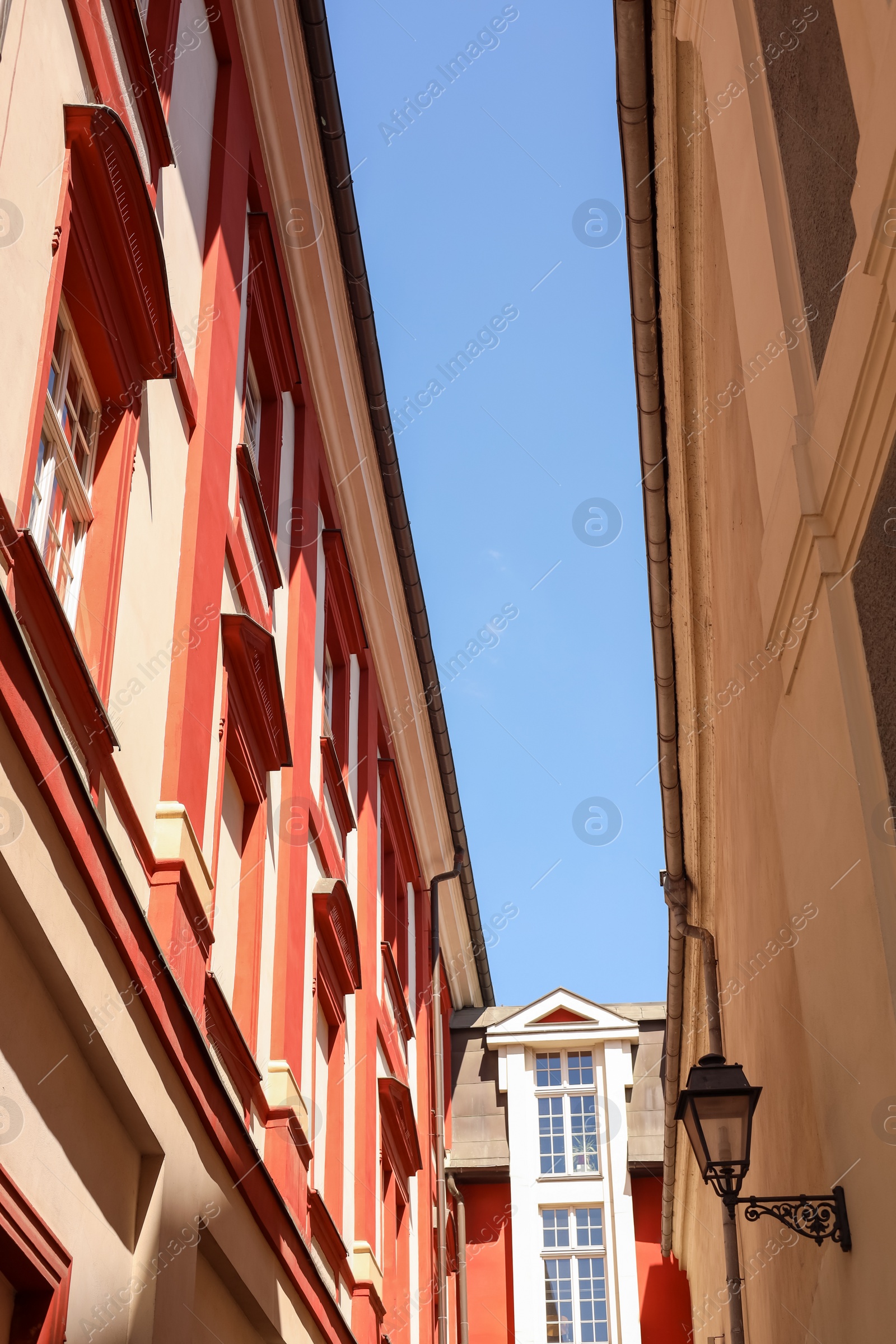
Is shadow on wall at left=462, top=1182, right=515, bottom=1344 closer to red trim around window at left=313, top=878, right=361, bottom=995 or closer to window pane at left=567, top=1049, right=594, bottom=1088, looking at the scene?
window pane at left=567, top=1049, right=594, bottom=1088

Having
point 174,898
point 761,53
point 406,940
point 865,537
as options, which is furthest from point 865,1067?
point 406,940

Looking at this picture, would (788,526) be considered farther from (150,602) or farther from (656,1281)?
(656,1281)

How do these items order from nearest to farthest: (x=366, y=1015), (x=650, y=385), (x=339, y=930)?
(x=650, y=385) < (x=339, y=930) < (x=366, y=1015)

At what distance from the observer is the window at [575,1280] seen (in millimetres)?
20156

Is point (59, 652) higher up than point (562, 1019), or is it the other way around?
point (562, 1019)

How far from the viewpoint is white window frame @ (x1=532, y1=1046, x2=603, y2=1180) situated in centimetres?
2134

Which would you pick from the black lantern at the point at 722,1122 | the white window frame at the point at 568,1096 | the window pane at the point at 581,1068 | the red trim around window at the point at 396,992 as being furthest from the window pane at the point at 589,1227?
the black lantern at the point at 722,1122

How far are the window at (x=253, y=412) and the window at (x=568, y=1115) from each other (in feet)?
45.7

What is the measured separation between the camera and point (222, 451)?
8906 mm

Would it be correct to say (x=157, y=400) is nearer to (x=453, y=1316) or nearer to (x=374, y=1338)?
(x=374, y=1338)

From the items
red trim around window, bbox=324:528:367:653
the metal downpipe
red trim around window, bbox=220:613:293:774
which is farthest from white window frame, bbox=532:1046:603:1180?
red trim around window, bbox=220:613:293:774

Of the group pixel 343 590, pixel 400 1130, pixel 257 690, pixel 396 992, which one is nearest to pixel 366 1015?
pixel 400 1130

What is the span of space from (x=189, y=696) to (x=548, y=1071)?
16.4 meters

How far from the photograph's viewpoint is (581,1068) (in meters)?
22.4
